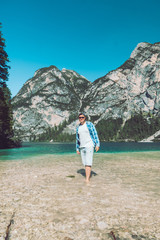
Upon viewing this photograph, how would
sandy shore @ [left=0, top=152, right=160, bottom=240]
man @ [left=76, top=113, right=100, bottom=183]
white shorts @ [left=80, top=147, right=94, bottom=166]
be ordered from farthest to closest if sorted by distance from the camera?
man @ [left=76, top=113, right=100, bottom=183], white shorts @ [left=80, top=147, right=94, bottom=166], sandy shore @ [left=0, top=152, right=160, bottom=240]

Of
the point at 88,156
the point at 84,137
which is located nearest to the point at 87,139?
the point at 84,137

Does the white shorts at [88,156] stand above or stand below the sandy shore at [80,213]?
above

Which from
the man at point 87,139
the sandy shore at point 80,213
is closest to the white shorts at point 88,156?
the man at point 87,139

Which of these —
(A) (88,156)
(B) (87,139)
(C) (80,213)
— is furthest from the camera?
(B) (87,139)

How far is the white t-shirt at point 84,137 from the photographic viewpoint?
26.4ft

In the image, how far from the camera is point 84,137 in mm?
8180

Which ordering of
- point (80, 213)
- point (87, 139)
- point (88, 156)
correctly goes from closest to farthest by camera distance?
point (80, 213) → point (88, 156) → point (87, 139)

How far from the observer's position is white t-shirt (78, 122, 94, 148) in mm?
8055

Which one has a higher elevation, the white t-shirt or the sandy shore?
Result: the white t-shirt

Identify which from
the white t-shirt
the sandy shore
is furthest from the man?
the sandy shore

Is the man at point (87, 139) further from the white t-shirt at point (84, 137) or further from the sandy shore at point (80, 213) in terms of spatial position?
the sandy shore at point (80, 213)

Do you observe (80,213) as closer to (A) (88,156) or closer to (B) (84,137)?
(A) (88,156)

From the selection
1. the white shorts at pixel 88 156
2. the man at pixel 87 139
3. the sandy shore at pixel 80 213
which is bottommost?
the sandy shore at pixel 80 213

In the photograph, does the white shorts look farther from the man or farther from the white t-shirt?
the white t-shirt
